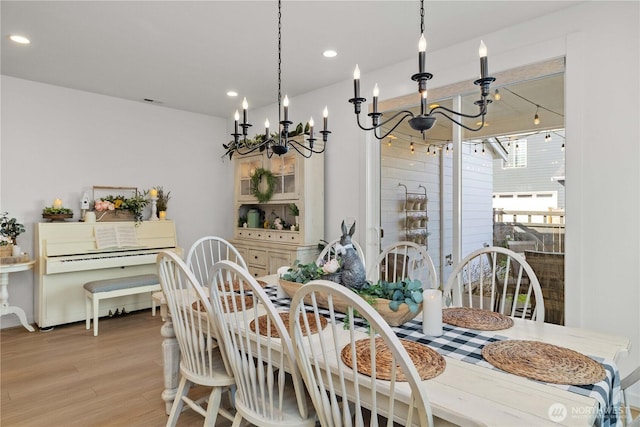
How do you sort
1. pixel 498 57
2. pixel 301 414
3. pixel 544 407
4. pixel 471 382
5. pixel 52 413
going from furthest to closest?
pixel 498 57 → pixel 52 413 → pixel 301 414 → pixel 471 382 → pixel 544 407

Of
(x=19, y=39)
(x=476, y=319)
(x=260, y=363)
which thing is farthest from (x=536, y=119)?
(x=19, y=39)

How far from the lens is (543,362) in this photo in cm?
129

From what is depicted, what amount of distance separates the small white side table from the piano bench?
541 millimetres

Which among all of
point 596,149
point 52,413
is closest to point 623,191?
point 596,149

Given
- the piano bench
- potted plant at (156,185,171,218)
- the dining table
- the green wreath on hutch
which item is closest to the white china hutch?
the green wreath on hutch

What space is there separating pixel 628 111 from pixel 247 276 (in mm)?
2560

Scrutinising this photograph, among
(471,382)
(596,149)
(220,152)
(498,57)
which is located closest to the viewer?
(471,382)

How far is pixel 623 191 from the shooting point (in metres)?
2.38

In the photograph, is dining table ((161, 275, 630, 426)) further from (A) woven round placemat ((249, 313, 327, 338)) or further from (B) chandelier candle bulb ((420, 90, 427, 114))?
(B) chandelier candle bulb ((420, 90, 427, 114))

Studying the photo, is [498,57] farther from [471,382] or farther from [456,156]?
[471,382]

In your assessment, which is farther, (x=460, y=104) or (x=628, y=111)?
(x=460, y=104)

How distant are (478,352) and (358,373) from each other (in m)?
0.50

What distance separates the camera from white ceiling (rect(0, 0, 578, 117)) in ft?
8.31

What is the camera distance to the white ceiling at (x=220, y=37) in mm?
2533
